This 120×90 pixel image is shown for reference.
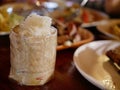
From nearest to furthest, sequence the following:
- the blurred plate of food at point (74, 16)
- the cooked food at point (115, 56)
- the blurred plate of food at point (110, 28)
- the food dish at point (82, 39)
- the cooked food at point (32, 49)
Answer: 1. the cooked food at point (32, 49)
2. the cooked food at point (115, 56)
3. the food dish at point (82, 39)
4. the blurred plate of food at point (110, 28)
5. the blurred plate of food at point (74, 16)

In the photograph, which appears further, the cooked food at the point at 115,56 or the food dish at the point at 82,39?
the food dish at the point at 82,39

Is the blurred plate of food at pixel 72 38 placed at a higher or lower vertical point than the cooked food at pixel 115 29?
A: higher

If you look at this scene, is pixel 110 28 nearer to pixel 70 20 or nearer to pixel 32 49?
pixel 70 20

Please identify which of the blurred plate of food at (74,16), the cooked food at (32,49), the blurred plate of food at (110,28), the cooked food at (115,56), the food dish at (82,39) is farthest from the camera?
the blurred plate of food at (74,16)

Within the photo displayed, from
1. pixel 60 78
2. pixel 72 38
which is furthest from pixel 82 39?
pixel 60 78

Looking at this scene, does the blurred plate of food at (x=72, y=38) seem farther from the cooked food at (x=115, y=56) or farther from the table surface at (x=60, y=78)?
the cooked food at (x=115, y=56)

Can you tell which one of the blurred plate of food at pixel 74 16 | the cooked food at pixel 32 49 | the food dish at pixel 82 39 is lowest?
the blurred plate of food at pixel 74 16

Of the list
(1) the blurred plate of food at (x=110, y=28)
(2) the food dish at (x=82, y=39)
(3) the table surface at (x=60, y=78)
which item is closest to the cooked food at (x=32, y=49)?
(3) the table surface at (x=60, y=78)
